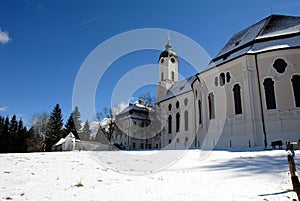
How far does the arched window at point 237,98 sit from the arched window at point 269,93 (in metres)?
2.21

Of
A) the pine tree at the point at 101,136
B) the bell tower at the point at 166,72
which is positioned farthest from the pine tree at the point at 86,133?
the bell tower at the point at 166,72

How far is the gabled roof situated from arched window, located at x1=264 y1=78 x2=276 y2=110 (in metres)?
3.07

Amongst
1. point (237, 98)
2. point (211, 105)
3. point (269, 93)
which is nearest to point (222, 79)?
point (237, 98)

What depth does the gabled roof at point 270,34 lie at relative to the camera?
800 inches

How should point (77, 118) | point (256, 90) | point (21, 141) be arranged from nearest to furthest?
point (256, 90), point (21, 141), point (77, 118)

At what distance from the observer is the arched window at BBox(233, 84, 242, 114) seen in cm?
2035

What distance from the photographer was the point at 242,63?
20453mm

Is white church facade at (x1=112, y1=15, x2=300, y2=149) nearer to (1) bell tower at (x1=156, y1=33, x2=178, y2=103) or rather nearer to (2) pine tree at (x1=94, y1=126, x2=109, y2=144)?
(1) bell tower at (x1=156, y1=33, x2=178, y2=103)

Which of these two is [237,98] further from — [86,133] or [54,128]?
[86,133]

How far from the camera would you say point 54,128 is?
4503cm

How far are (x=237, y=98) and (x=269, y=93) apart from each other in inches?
104

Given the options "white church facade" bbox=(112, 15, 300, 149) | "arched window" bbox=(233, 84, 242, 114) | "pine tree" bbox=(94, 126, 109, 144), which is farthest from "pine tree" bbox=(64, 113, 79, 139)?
"arched window" bbox=(233, 84, 242, 114)

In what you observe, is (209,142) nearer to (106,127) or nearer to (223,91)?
(223,91)

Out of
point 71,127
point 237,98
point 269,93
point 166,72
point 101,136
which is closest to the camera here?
point 269,93
